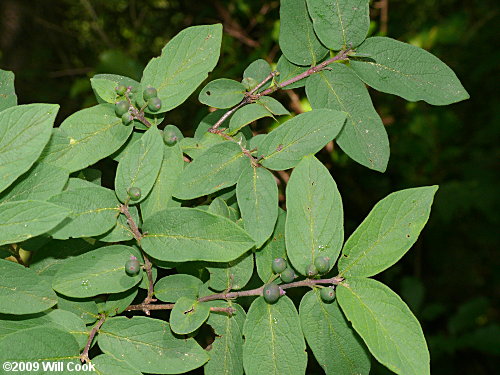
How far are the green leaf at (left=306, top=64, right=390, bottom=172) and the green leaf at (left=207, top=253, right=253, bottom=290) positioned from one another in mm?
341

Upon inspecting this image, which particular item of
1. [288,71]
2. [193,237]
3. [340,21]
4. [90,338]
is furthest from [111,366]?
[340,21]

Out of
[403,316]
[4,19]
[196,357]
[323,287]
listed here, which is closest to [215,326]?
[196,357]

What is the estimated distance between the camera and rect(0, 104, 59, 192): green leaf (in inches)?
41.9

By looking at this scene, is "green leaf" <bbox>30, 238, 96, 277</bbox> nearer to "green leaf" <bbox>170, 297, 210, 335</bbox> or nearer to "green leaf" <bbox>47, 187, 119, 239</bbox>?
"green leaf" <bbox>47, 187, 119, 239</bbox>

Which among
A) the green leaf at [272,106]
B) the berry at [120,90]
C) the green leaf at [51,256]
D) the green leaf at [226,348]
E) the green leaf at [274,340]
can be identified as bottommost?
the green leaf at [226,348]

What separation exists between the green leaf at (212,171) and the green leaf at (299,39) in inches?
11.1

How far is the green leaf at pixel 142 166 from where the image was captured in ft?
3.80

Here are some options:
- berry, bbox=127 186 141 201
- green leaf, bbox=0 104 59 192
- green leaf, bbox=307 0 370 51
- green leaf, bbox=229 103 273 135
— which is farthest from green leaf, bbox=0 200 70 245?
green leaf, bbox=307 0 370 51

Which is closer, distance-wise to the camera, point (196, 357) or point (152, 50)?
point (196, 357)

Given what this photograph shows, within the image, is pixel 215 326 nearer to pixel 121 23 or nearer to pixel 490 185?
pixel 490 185

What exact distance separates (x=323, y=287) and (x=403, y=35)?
3624 mm

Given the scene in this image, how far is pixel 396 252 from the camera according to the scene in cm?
114

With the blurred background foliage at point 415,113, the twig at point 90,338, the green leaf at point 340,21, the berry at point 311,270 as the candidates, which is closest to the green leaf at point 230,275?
the berry at point 311,270

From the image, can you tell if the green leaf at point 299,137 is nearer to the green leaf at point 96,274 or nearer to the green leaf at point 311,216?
the green leaf at point 311,216
